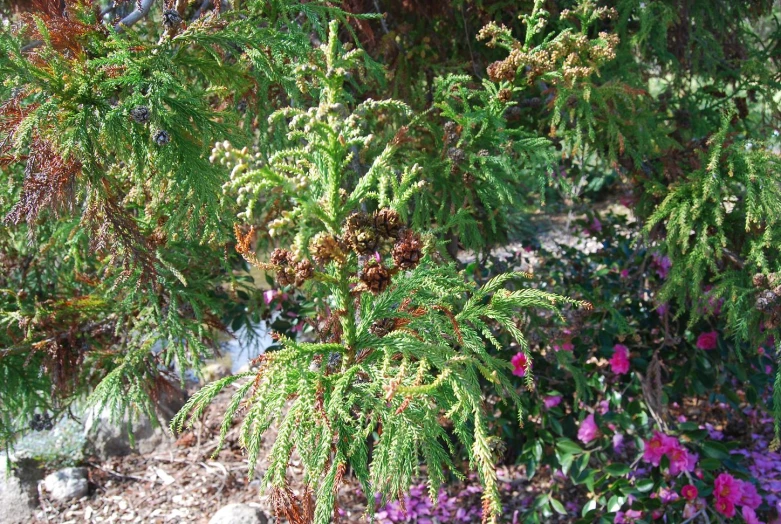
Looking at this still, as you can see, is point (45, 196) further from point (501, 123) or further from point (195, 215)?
point (501, 123)

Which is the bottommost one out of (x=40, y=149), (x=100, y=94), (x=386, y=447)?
(x=386, y=447)

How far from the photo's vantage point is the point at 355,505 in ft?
9.97

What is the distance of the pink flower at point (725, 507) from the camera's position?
230 cm

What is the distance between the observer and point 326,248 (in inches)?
39.1

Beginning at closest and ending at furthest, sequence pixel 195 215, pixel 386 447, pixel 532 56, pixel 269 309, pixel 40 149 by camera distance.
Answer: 1. pixel 386 447
2. pixel 40 149
3. pixel 195 215
4. pixel 532 56
5. pixel 269 309

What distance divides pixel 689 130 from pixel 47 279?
2678 millimetres

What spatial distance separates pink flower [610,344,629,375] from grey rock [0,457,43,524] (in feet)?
9.74

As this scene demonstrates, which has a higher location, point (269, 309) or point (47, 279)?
point (47, 279)

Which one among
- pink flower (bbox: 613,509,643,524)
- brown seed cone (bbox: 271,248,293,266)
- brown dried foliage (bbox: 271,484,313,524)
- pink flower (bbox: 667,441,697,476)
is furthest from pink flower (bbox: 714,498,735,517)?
brown seed cone (bbox: 271,248,293,266)

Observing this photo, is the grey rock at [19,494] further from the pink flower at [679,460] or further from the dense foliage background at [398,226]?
the pink flower at [679,460]

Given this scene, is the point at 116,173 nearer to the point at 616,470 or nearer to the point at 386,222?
the point at 386,222

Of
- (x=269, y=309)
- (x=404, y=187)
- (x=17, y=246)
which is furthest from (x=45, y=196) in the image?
(x=269, y=309)

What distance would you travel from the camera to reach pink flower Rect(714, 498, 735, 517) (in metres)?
2.30

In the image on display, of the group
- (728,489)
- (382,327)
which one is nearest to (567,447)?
(728,489)
